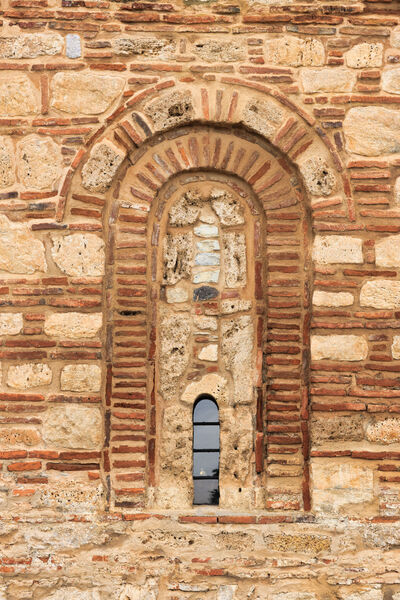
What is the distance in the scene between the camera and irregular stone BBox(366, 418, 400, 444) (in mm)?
4762

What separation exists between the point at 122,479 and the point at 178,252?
4.81 feet

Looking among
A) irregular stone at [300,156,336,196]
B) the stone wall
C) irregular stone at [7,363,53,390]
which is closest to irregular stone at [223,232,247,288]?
the stone wall

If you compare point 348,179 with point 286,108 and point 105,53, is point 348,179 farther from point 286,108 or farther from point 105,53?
point 105,53

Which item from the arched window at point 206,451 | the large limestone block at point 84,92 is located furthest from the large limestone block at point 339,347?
the large limestone block at point 84,92

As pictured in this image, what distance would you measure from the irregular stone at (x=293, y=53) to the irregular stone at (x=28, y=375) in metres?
2.39

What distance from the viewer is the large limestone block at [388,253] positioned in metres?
4.87

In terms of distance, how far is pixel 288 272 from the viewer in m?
4.96

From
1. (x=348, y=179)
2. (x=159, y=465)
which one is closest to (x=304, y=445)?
(x=159, y=465)

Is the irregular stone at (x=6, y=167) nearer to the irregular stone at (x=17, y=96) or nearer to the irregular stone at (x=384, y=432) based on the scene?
the irregular stone at (x=17, y=96)

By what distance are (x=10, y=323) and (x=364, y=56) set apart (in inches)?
109

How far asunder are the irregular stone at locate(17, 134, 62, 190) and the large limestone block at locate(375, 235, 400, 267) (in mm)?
2038

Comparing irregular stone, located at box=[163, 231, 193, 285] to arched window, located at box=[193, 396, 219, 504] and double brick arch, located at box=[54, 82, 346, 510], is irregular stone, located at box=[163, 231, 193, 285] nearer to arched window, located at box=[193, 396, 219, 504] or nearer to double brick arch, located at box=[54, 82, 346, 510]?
double brick arch, located at box=[54, 82, 346, 510]

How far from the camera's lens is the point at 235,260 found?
507 cm

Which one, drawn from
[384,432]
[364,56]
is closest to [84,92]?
[364,56]
